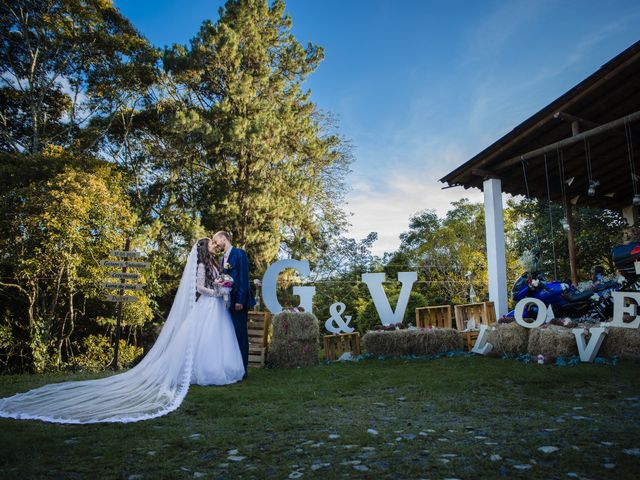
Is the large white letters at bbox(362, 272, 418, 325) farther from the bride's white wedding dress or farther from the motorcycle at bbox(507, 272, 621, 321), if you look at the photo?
the bride's white wedding dress

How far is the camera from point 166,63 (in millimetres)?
17078

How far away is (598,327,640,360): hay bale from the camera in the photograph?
639 cm

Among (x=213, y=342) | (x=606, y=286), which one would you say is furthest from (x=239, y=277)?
(x=606, y=286)

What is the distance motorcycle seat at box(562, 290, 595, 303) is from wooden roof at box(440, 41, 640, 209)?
2.88 m

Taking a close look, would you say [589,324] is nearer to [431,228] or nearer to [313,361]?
[313,361]

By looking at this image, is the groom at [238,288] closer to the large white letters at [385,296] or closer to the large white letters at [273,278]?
the large white letters at [273,278]

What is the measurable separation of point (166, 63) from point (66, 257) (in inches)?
359

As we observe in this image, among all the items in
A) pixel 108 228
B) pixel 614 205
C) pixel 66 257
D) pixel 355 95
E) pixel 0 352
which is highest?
pixel 355 95

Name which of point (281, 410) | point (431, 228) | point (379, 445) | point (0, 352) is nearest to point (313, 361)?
point (281, 410)

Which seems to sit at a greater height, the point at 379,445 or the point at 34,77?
the point at 34,77

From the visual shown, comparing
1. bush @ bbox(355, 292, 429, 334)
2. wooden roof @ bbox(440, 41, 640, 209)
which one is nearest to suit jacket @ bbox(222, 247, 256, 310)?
wooden roof @ bbox(440, 41, 640, 209)

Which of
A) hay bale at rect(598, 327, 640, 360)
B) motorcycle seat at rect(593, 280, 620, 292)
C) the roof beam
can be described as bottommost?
hay bale at rect(598, 327, 640, 360)

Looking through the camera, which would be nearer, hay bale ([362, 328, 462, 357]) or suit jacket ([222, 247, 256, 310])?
suit jacket ([222, 247, 256, 310])

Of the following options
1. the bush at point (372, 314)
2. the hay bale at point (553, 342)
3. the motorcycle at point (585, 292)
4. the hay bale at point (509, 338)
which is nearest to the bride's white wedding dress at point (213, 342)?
the hay bale at point (509, 338)
